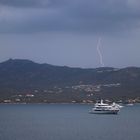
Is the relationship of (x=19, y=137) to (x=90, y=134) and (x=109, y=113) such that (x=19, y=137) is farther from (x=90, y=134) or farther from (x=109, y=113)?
(x=109, y=113)

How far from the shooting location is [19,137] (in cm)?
9738

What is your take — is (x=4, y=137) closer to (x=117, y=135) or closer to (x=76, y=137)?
(x=76, y=137)

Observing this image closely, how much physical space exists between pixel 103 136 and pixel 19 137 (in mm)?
14667

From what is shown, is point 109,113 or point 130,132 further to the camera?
point 109,113

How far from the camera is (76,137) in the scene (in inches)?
3861

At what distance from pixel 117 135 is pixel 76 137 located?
28.9 feet

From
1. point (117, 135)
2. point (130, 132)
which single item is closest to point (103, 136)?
point (117, 135)

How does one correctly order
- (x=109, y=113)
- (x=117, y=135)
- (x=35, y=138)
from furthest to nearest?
(x=109, y=113), (x=117, y=135), (x=35, y=138)

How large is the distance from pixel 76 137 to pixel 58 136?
3783mm

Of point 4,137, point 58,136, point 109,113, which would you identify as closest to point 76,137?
point 58,136

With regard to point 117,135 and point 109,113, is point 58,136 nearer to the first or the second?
point 117,135

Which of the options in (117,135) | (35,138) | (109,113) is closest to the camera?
(35,138)

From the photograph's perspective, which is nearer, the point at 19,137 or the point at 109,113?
the point at 19,137

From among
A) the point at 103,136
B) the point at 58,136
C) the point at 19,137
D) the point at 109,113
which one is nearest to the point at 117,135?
the point at 103,136
